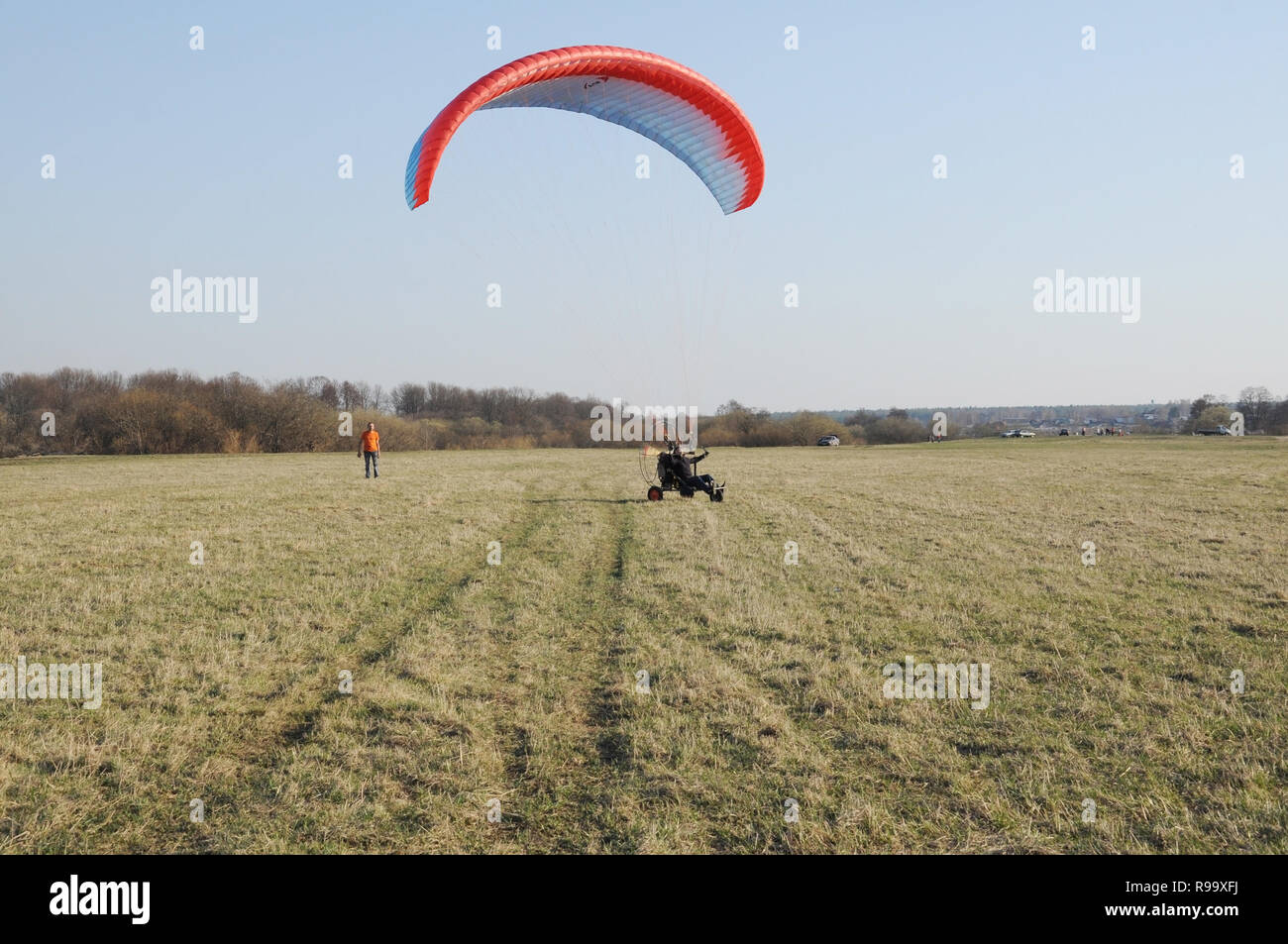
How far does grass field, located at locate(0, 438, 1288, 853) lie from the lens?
4.34 m

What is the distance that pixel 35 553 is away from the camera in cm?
1231

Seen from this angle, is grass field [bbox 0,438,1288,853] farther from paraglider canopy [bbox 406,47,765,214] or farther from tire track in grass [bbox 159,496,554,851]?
paraglider canopy [bbox 406,47,765,214]

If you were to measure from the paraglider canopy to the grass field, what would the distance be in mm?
6308

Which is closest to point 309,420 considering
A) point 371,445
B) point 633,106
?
point 371,445

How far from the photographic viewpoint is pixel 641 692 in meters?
6.46

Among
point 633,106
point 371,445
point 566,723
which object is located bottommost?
point 566,723

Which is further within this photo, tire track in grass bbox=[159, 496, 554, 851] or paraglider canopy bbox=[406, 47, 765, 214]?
paraglider canopy bbox=[406, 47, 765, 214]

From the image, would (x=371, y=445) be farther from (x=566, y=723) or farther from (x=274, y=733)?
(x=566, y=723)

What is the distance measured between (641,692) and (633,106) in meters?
10.9

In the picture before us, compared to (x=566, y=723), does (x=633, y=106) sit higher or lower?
higher

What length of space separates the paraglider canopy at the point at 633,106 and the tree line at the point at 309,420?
2036 inches

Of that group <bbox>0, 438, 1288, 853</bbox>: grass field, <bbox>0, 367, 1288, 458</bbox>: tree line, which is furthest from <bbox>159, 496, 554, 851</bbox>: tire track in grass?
<bbox>0, 367, 1288, 458</bbox>: tree line
